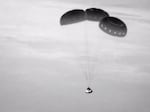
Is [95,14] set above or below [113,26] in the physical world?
above

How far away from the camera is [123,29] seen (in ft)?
136

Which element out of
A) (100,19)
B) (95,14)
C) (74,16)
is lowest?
(100,19)

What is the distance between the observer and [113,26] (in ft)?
135

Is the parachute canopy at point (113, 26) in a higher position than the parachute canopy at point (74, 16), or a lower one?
lower

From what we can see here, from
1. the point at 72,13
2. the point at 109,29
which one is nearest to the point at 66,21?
the point at 72,13

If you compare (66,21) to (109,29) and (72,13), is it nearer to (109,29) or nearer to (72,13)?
(72,13)

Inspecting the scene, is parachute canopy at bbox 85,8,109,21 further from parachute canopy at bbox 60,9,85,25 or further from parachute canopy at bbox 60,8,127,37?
parachute canopy at bbox 60,9,85,25

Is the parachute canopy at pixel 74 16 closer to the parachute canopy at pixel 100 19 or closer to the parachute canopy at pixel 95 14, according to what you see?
the parachute canopy at pixel 100 19

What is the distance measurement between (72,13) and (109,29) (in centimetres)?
327

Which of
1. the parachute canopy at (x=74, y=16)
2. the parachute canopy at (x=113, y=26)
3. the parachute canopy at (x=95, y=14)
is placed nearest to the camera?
the parachute canopy at (x=113, y=26)

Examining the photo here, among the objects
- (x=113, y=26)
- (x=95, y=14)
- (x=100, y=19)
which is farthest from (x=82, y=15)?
(x=113, y=26)

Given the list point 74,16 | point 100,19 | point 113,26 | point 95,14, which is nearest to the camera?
point 113,26

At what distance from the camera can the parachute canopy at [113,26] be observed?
41.2 meters

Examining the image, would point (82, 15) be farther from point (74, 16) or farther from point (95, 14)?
point (95, 14)
